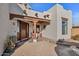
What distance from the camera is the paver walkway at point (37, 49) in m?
2.05

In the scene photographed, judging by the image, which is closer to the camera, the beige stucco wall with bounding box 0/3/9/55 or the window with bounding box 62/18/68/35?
the beige stucco wall with bounding box 0/3/9/55

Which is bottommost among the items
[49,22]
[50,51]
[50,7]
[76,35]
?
[50,51]

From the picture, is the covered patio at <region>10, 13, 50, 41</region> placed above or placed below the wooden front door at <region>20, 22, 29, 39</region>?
above

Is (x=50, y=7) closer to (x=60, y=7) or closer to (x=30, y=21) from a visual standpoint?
(x=60, y=7)

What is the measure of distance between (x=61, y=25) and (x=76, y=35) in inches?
8.9

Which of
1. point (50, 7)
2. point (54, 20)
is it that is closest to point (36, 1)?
point (50, 7)

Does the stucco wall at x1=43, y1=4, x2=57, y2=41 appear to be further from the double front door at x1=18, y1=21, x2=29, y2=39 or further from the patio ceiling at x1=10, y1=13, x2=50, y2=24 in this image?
the double front door at x1=18, y1=21, x2=29, y2=39

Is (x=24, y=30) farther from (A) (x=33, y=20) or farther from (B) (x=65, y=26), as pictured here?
(B) (x=65, y=26)

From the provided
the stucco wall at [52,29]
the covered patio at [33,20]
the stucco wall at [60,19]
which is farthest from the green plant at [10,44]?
the stucco wall at [60,19]

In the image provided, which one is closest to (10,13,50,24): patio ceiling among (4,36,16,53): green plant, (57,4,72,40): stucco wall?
(57,4,72,40): stucco wall

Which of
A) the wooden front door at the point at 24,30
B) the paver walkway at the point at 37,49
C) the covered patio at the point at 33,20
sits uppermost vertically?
the covered patio at the point at 33,20

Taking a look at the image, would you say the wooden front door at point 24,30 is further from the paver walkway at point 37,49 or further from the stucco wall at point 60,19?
the stucco wall at point 60,19

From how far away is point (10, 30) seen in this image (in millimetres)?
2066

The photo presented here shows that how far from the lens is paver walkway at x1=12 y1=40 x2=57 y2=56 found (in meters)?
2.05
